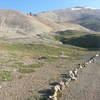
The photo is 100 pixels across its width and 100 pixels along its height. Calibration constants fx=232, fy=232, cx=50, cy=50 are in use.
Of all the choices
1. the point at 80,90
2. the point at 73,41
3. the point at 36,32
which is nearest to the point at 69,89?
the point at 80,90

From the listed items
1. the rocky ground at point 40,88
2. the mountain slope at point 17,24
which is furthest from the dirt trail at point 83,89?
the mountain slope at point 17,24

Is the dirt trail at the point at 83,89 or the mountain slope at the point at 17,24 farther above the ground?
the mountain slope at the point at 17,24

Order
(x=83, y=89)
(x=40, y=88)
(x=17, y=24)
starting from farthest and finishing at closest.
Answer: (x=17, y=24) → (x=83, y=89) → (x=40, y=88)

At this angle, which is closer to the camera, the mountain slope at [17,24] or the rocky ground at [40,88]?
the rocky ground at [40,88]

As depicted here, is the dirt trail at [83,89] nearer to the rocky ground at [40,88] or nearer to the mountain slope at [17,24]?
the rocky ground at [40,88]

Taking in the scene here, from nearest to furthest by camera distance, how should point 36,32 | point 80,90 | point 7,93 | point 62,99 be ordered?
point 62,99, point 7,93, point 80,90, point 36,32

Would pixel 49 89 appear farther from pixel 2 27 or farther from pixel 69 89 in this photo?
pixel 2 27

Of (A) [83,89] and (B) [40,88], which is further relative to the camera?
(A) [83,89]

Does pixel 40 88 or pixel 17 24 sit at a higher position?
pixel 17 24

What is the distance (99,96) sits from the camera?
1891cm

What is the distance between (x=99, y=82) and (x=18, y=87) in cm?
852

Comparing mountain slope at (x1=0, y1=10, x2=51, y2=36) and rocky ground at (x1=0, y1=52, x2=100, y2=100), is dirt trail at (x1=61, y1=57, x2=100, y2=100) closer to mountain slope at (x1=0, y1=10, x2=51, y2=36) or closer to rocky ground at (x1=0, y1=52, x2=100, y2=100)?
rocky ground at (x1=0, y1=52, x2=100, y2=100)

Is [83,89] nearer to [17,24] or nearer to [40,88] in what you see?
[40,88]

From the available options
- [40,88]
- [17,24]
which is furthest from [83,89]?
[17,24]
